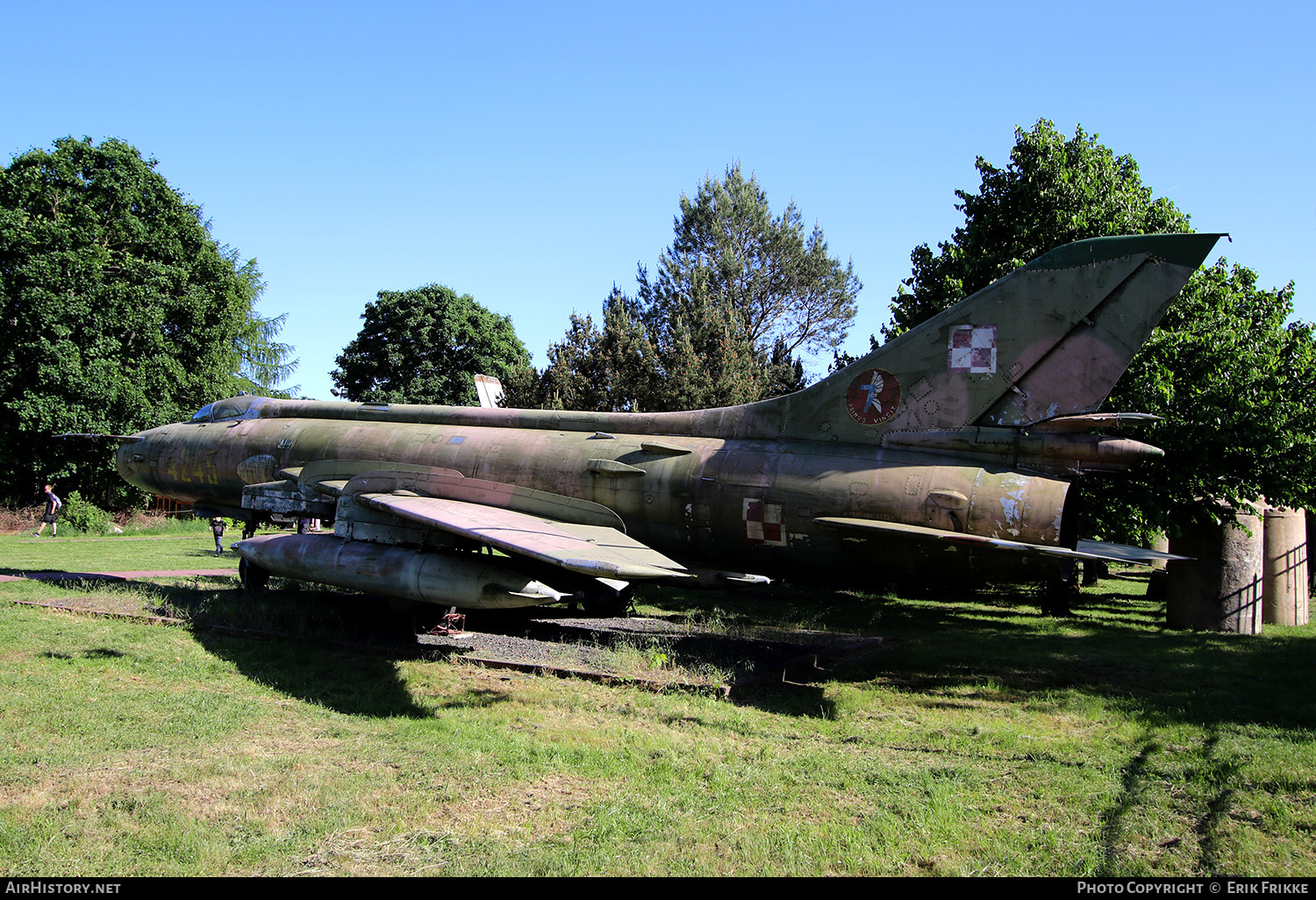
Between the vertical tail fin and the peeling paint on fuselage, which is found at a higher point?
the vertical tail fin

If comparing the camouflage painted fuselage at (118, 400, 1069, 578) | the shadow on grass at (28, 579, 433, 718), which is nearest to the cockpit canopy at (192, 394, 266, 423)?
the camouflage painted fuselage at (118, 400, 1069, 578)

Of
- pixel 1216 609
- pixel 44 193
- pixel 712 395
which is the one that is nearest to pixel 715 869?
pixel 1216 609

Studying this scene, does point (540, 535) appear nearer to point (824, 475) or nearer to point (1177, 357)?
point (824, 475)

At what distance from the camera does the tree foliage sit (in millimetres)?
25797

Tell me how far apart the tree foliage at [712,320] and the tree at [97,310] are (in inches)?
624

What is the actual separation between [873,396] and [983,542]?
253 centimetres

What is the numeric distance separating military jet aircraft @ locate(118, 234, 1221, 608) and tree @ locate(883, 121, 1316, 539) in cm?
447

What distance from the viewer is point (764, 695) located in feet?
28.7

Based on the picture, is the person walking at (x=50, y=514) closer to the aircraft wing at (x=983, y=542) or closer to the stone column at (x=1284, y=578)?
the aircraft wing at (x=983, y=542)

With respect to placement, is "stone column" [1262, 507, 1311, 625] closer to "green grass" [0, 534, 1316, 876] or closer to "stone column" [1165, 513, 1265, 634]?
"stone column" [1165, 513, 1265, 634]

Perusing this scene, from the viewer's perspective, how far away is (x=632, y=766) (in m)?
6.49

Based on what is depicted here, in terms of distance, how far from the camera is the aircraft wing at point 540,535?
296 inches

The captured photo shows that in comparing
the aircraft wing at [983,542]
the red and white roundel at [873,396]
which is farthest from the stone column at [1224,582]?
the red and white roundel at [873,396]
